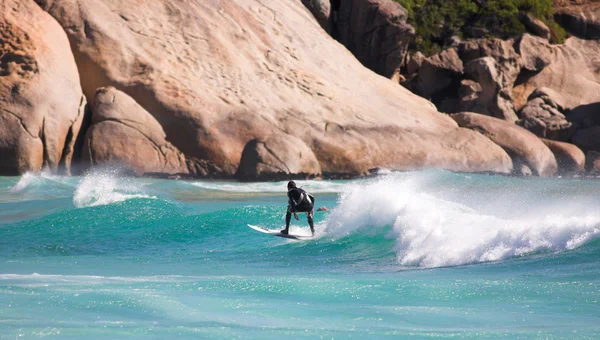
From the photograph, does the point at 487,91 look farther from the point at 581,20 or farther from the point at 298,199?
the point at 298,199

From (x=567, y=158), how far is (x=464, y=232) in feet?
62.8

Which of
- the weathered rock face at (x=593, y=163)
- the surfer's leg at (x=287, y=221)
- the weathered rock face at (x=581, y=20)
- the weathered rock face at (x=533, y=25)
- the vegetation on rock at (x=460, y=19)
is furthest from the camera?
the weathered rock face at (x=581, y=20)

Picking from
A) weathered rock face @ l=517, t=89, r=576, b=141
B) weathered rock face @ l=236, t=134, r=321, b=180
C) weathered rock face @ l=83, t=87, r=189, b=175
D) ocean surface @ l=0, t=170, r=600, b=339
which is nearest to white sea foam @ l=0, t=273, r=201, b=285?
ocean surface @ l=0, t=170, r=600, b=339

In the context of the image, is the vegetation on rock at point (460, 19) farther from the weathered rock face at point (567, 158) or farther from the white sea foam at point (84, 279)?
the white sea foam at point (84, 279)

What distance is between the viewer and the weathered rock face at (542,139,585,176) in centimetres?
2988

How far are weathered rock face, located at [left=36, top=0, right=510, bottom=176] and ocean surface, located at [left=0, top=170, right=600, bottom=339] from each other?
348 cm

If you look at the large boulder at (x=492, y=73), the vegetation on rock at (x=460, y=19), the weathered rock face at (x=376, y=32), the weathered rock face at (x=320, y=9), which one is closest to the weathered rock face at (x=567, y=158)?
the large boulder at (x=492, y=73)

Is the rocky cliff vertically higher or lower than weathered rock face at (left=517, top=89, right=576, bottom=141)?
higher

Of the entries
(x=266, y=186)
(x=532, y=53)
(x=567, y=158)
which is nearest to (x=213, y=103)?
(x=266, y=186)

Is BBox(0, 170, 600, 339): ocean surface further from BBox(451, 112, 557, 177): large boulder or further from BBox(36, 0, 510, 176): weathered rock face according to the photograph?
BBox(451, 112, 557, 177): large boulder

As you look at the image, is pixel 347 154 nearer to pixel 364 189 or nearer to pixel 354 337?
pixel 364 189

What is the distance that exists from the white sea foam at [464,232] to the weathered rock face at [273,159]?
9103mm

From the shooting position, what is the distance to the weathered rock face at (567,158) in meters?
29.9

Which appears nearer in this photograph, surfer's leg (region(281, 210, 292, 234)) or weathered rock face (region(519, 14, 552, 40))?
surfer's leg (region(281, 210, 292, 234))
